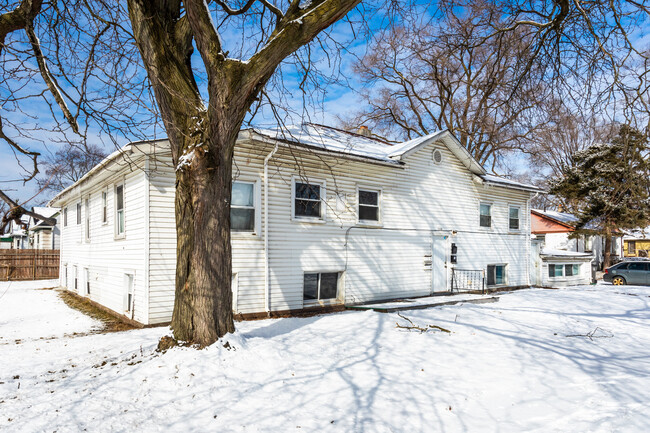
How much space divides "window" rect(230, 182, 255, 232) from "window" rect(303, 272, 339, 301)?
7.56 ft

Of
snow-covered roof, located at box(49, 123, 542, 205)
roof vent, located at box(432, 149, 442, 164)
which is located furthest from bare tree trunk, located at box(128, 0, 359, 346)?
roof vent, located at box(432, 149, 442, 164)

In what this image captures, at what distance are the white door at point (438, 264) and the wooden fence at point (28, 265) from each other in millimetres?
21994

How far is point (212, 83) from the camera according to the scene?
19.6 feet

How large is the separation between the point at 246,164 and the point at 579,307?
10.6 m

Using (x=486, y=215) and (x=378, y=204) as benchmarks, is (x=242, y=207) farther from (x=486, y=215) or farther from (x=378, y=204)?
(x=486, y=215)

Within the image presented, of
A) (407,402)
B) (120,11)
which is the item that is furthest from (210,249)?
(120,11)

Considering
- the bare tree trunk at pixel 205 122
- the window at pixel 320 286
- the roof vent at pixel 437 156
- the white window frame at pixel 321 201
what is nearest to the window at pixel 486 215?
the roof vent at pixel 437 156

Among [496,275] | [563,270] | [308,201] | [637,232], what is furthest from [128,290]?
[637,232]

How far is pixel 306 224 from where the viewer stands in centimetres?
1155

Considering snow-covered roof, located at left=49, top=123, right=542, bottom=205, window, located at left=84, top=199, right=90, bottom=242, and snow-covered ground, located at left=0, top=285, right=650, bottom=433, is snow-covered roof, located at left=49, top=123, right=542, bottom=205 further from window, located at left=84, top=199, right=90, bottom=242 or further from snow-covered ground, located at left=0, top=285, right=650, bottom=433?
snow-covered ground, located at left=0, top=285, right=650, bottom=433

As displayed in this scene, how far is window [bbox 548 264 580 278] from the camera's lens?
68.1 ft

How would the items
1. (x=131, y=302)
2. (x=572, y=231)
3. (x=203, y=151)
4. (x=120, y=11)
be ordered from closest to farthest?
(x=203, y=151) < (x=120, y=11) < (x=131, y=302) < (x=572, y=231)

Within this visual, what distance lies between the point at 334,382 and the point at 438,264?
10.1 metres

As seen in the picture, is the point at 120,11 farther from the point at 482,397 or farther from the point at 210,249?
the point at 482,397
